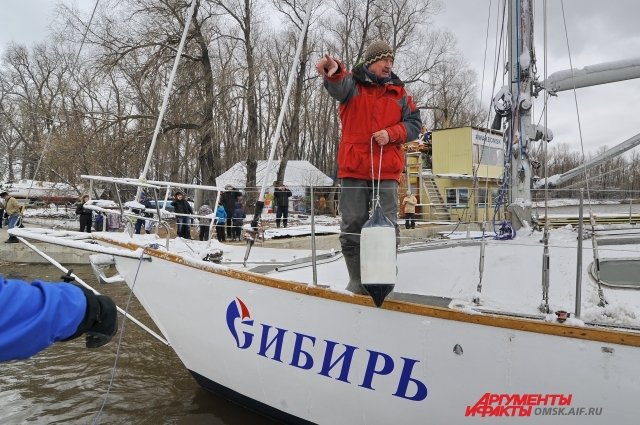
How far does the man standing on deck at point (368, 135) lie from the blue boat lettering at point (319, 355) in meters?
0.44

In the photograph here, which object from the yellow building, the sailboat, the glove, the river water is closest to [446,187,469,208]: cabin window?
the yellow building

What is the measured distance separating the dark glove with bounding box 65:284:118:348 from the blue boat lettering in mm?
1658

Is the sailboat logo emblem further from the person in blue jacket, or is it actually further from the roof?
the roof

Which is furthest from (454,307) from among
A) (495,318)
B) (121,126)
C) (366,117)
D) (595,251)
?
(121,126)

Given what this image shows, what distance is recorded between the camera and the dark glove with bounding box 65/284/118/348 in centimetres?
157

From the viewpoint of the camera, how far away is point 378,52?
3072mm

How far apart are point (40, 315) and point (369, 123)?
2.25 meters

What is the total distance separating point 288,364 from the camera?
330 centimetres

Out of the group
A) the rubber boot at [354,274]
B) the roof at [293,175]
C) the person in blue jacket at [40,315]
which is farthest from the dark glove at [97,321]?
the roof at [293,175]

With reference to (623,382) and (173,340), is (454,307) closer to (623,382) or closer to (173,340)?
(623,382)

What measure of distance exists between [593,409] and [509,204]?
2.36 m

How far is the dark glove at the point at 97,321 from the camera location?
61.7 inches

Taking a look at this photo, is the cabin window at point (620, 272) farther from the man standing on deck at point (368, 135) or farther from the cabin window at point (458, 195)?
the cabin window at point (458, 195)

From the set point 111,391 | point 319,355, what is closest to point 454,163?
point 111,391
